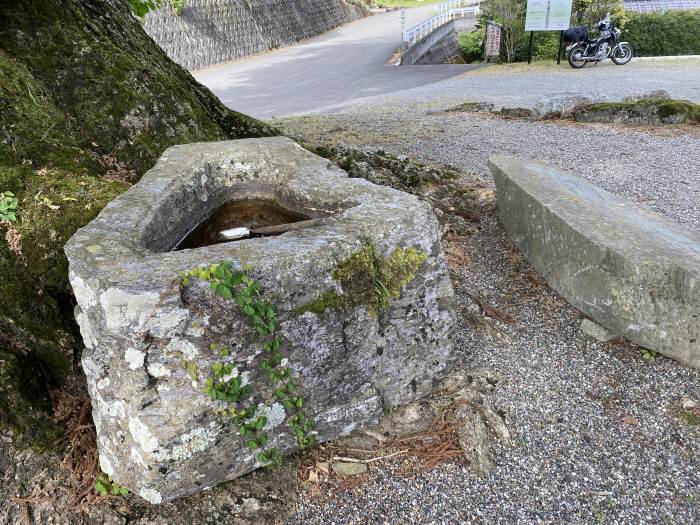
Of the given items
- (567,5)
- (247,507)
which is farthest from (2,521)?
(567,5)

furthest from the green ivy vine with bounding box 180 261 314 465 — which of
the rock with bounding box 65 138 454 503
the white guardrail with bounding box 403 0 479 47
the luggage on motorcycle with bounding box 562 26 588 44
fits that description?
the white guardrail with bounding box 403 0 479 47

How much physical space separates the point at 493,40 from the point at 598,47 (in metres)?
3.65

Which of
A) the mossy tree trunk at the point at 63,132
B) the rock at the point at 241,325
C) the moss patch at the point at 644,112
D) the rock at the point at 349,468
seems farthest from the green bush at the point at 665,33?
the rock at the point at 349,468

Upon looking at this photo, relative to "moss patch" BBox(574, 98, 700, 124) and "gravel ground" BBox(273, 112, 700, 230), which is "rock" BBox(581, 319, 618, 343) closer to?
"gravel ground" BBox(273, 112, 700, 230)

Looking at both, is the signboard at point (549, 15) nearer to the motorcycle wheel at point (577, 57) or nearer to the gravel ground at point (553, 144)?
the motorcycle wheel at point (577, 57)

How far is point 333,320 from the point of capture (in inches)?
100.0

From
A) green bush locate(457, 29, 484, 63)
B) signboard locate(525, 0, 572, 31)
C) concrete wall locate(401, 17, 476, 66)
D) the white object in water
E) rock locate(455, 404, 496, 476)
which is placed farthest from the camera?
green bush locate(457, 29, 484, 63)

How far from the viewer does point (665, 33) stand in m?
16.4

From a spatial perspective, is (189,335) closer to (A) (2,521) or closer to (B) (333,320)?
(B) (333,320)

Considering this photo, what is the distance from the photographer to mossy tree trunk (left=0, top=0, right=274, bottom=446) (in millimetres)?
2846

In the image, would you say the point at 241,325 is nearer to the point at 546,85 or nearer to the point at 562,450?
the point at 562,450

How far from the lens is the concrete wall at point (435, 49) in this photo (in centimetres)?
1833

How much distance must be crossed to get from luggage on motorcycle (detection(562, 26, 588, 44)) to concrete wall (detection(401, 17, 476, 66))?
194 inches

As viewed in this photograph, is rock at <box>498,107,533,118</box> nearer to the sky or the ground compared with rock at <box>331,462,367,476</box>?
nearer to the sky
